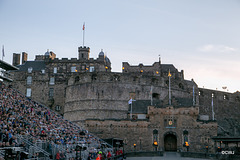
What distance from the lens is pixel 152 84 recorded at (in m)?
59.8

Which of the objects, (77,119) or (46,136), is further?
(77,119)

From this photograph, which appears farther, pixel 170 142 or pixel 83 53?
pixel 83 53

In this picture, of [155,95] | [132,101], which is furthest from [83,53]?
[132,101]

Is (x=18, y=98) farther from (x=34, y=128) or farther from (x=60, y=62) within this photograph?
(x=60, y=62)

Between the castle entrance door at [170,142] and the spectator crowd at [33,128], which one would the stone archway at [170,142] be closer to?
the castle entrance door at [170,142]

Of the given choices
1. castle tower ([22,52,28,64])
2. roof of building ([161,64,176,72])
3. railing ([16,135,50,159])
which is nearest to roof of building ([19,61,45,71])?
castle tower ([22,52,28,64])

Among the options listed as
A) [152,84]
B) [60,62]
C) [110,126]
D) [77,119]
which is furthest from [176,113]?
[60,62]

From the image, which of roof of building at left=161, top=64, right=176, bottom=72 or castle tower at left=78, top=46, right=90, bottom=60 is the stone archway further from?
castle tower at left=78, top=46, right=90, bottom=60

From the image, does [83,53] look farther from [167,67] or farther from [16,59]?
[167,67]

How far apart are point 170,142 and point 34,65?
120 ft

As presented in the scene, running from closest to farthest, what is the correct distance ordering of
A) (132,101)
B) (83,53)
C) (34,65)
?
(132,101) < (34,65) < (83,53)

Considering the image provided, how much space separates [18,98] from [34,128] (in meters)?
7.98

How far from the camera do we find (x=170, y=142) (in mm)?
46750

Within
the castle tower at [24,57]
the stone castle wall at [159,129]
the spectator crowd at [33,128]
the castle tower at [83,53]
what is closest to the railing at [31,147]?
the spectator crowd at [33,128]
